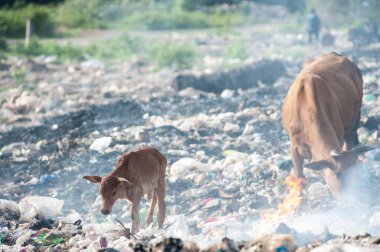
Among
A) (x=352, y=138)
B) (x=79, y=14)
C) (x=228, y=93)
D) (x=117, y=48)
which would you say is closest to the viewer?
(x=352, y=138)

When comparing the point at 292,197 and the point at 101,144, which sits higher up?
the point at 292,197

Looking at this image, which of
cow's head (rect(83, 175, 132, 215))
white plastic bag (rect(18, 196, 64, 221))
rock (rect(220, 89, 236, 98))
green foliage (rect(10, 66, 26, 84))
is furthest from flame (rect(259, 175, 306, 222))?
green foliage (rect(10, 66, 26, 84))

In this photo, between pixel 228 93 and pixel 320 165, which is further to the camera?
pixel 228 93

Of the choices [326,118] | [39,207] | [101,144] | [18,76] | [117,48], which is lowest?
[117,48]

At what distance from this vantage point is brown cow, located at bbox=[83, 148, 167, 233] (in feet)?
24.4

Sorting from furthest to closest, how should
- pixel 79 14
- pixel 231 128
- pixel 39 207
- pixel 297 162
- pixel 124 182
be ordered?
pixel 79 14
pixel 231 128
pixel 297 162
pixel 39 207
pixel 124 182

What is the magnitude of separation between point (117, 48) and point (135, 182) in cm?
1875

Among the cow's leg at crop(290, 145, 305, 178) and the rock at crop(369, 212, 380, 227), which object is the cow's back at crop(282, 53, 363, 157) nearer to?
the cow's leg at crop(290, 145, 305, 178)

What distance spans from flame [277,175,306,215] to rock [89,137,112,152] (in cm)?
338

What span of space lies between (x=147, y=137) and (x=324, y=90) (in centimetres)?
339

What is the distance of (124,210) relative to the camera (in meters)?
9.38

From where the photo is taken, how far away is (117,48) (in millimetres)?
26172

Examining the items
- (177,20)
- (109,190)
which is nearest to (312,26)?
(177,20)

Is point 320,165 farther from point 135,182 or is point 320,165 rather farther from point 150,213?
point 135,182
